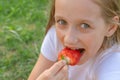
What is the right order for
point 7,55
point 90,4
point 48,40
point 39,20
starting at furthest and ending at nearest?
point 39,20 < point 7,55 < point 48,40 < point 90,4

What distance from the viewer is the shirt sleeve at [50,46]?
2.16 meters

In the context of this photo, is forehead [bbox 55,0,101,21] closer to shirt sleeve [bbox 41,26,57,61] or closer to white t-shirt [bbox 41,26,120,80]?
white t-shirt [bbox 41,26,120,80]

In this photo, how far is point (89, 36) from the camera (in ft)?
5.86

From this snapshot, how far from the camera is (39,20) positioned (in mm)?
3371

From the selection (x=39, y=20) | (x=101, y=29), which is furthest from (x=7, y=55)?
(x=101, y=29)

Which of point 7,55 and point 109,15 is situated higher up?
point 109,15

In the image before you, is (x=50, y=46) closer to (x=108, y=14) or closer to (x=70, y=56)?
(x=70, y=56)

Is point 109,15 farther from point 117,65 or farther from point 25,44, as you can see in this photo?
point 25,44

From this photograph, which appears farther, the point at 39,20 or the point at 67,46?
the point at 39,20

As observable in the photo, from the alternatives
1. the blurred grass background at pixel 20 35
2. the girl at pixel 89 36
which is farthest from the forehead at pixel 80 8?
the blurred grass background at pixel 20 35

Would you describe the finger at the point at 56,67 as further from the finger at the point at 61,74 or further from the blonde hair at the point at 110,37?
the blonde hair at the point at 110,37

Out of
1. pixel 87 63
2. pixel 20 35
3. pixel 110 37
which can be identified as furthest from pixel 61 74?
pixel 20 35

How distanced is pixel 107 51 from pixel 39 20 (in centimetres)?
149

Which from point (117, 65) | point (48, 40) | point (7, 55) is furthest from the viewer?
point (7, 55)
